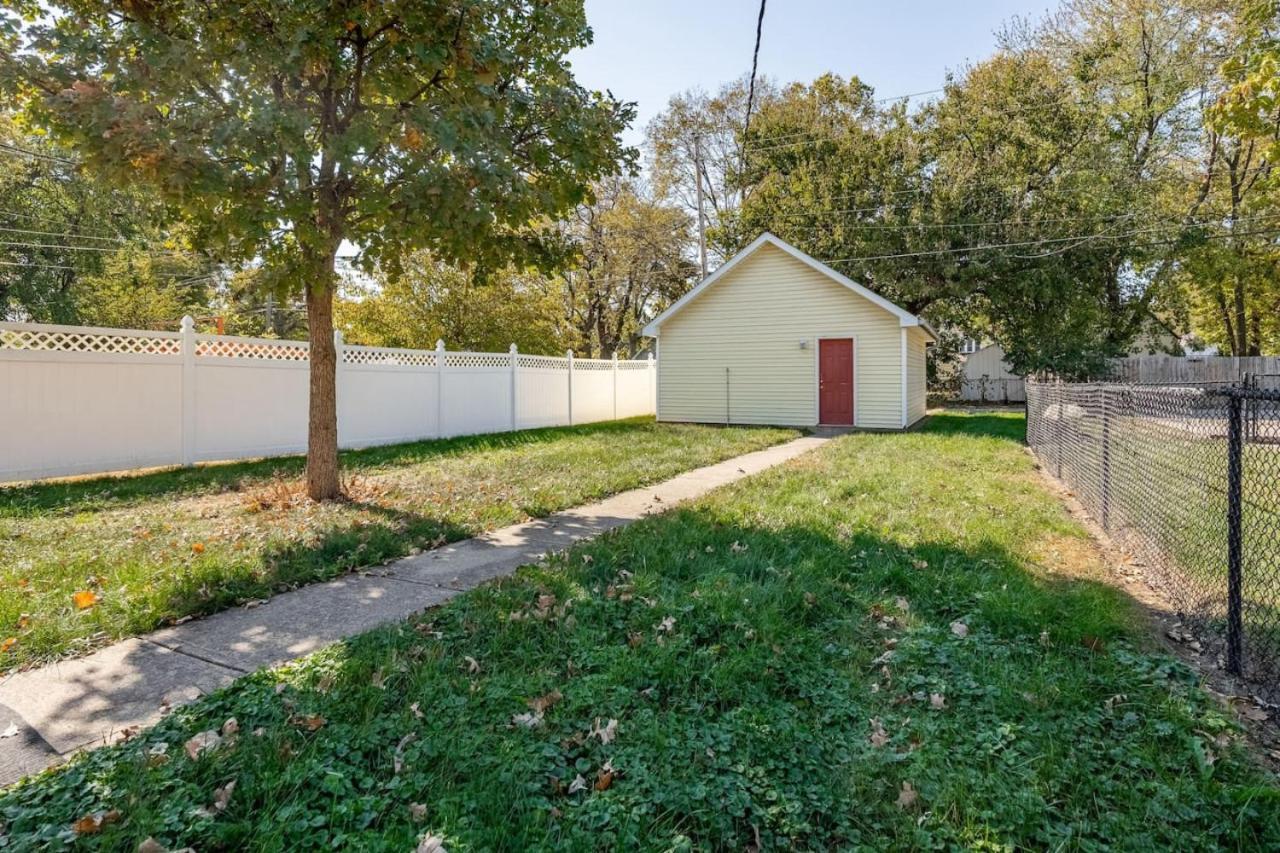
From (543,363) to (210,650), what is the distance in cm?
1230

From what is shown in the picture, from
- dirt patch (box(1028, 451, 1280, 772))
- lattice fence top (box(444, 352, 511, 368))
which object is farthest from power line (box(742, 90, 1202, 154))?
dirt patch (box(1028, 451, 1280, 772))

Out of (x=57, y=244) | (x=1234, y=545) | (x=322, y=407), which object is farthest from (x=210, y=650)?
(x=57, y=244)

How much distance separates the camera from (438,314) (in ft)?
59.9

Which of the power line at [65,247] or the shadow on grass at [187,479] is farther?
the power line at [65,247]

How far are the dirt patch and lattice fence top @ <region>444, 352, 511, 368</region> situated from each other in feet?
33.9

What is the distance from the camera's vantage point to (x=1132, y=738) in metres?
2.31

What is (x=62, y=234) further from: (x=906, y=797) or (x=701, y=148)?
(x=906, y=797)

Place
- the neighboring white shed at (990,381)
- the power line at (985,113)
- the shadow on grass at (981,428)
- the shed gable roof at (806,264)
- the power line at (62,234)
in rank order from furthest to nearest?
1. the neighboring white shed at (990,381)
2. the power line at (985,113)
3. the power line at (62,234)
4. the shed gable roof at (806,264)
5. the shadow on grass at (981,428)

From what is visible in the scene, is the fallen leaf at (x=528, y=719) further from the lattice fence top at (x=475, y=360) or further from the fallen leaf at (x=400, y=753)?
the lattice fence top at (x=475, y=360)

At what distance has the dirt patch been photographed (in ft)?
7.88

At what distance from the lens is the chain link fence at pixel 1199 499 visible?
2879mm

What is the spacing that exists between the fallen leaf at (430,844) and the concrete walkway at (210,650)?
4.64 ft

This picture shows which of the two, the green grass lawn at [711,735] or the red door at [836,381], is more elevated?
the red door at [836,381]

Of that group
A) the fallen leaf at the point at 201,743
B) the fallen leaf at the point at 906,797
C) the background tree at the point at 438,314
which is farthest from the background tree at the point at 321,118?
the background tree at the point at 438,314
